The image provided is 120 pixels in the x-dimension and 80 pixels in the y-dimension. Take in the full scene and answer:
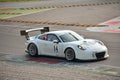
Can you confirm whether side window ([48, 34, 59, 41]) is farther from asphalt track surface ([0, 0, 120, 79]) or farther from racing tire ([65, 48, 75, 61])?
asphalt track surface ([0, 0, 120, 79])

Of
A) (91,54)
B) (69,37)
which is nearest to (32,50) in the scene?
(69,37)

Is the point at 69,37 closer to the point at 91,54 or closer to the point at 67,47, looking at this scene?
the point at 67,47

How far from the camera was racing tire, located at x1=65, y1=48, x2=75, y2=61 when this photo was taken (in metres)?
19.8

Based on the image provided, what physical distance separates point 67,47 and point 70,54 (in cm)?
37

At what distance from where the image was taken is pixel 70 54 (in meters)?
19.9

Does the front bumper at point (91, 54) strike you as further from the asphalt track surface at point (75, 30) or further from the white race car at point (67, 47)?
the asphalt track surface at point (75, 30)

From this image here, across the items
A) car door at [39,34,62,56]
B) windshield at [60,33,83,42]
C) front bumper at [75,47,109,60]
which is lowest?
front bumper at [75,47,109,60]

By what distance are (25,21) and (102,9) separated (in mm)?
8444

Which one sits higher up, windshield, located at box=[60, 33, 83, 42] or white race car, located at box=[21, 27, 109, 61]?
windshield, located at box=[60, 33, 83, 42]

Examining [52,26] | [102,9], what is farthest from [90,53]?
[102,9]

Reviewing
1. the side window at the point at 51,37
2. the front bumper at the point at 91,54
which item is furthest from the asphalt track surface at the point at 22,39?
the side window at the point at 51,37

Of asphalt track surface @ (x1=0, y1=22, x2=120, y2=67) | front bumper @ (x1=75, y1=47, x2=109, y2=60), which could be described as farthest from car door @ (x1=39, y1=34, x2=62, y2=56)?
asphalt track surface @ (x1=0, y1=22, x2=120, y2=67)

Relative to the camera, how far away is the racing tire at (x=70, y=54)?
19.8 metres

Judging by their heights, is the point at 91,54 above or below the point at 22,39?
below
